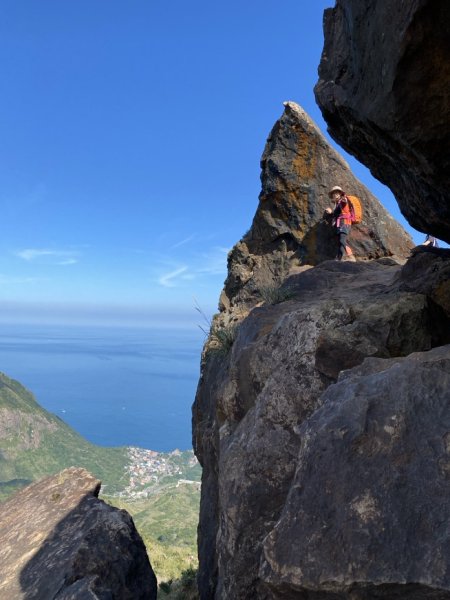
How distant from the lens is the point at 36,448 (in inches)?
6762

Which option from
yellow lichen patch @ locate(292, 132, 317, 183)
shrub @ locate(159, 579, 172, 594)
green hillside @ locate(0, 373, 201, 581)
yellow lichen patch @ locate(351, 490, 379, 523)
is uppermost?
yellow lichen patch @ locate(292, 132, 317, 183)

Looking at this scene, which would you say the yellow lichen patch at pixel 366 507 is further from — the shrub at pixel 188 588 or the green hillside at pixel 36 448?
the green hillside at pixel 36 448

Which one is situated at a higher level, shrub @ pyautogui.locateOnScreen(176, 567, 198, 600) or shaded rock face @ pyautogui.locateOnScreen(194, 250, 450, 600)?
shaded rock face @ pyautogui.locateOnScreen(194, 250, 450, 600)

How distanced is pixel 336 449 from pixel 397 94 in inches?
176

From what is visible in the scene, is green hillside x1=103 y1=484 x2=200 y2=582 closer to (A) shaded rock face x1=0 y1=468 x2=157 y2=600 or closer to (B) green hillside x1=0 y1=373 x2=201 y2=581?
(B) green hillside x1=0 y1=373 x2=201 y2=581

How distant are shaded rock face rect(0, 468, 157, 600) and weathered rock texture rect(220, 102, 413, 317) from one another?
9.67m

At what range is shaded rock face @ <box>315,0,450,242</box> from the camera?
5.60 m

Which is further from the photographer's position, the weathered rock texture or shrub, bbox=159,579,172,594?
the weathered rock texture

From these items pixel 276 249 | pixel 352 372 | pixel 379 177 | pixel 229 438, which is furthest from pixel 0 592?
pixel 276 249

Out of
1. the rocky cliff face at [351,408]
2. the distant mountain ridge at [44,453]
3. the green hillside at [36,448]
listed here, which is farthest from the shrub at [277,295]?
the green hillside at [36,448]

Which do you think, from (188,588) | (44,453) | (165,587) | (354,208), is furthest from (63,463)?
(354,208)

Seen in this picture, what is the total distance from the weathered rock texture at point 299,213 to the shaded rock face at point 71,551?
9672 mm

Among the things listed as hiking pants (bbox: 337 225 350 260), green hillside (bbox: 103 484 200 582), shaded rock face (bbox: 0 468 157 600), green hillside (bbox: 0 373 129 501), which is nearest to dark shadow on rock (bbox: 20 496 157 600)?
shaded rock face (bbox: 0 468 157 600)

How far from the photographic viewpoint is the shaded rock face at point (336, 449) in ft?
14.0
